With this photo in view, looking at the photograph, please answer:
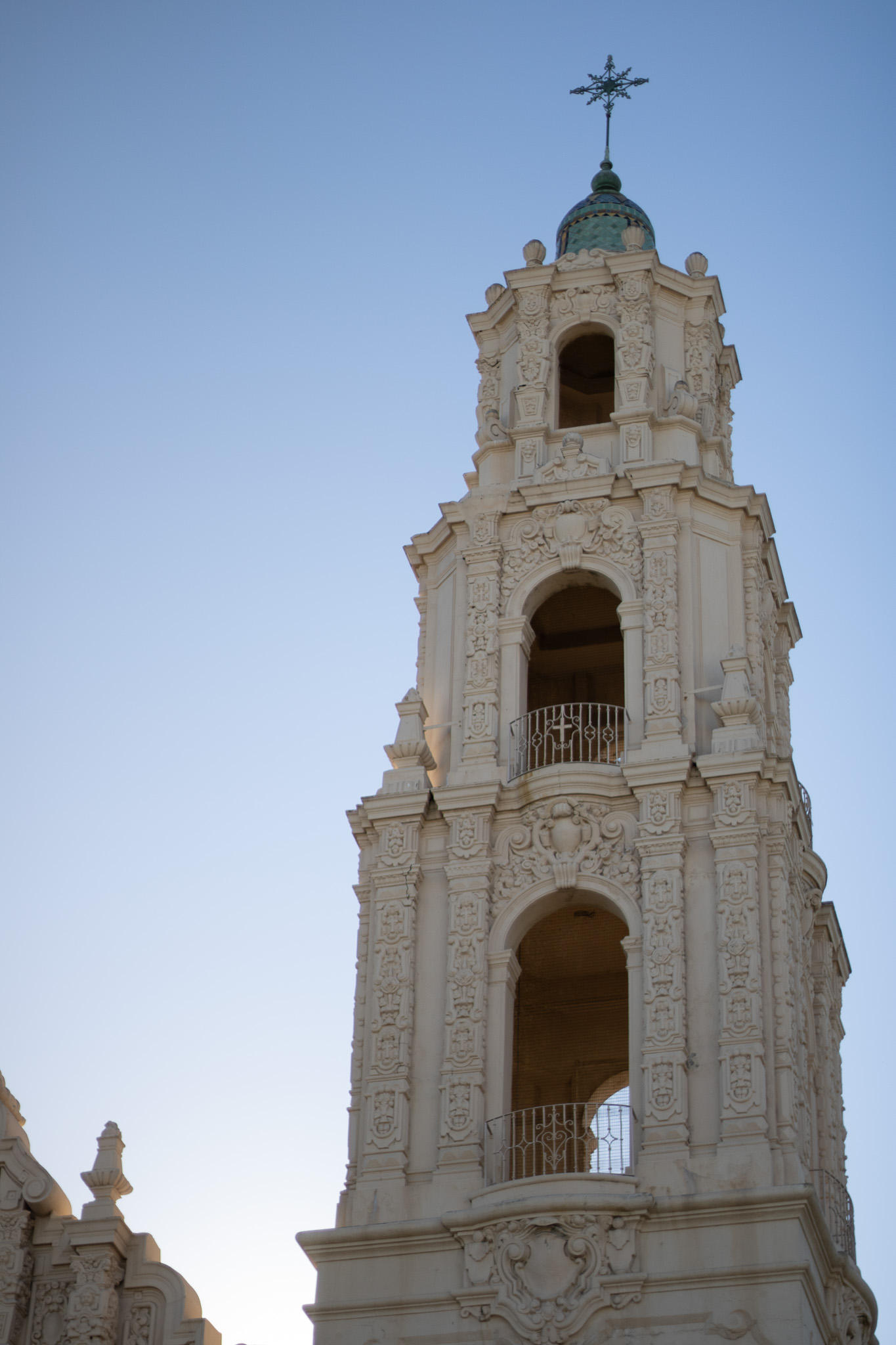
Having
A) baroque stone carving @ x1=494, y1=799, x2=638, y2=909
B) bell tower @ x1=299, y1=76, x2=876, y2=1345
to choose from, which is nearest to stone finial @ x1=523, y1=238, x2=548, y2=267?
bell tower @ x1=299, y1=76, x2=876, y2=1345

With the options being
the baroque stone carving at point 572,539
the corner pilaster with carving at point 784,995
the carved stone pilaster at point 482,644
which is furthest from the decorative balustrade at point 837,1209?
the baroque stone carving at point 572,539

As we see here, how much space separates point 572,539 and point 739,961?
6.22 meters

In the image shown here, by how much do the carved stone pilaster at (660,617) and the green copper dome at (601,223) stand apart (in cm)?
531

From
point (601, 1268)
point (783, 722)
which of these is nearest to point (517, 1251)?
point (601, 1268)

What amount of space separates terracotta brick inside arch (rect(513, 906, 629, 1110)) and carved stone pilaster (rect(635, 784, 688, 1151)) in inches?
125

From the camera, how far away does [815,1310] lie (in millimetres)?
22281

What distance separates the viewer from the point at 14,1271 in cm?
2436

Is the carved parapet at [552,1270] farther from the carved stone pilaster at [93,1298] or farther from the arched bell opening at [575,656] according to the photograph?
the arched bell opening at [575,656]

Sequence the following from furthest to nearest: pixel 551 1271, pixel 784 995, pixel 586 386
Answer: pixel 586 386, pixel 784 995, pixel 551 1271

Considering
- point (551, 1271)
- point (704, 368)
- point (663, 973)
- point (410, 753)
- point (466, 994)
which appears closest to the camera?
point (551, 1271)

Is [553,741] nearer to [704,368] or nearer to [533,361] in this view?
[533,361]

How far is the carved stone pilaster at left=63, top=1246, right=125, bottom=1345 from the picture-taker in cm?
2375

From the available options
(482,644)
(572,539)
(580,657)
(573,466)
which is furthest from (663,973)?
(573,466)

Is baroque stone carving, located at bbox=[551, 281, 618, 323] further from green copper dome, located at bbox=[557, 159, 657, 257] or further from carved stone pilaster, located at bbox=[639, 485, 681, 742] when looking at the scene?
carved stone pilaster, located at bbox=[639, 485, 681, 742]
